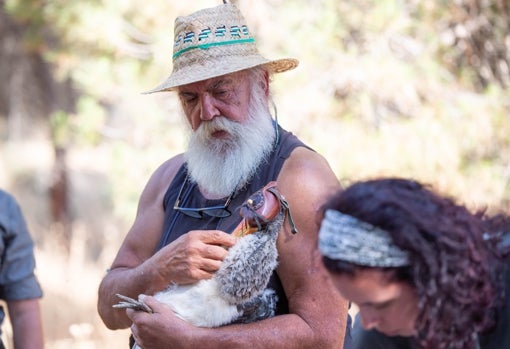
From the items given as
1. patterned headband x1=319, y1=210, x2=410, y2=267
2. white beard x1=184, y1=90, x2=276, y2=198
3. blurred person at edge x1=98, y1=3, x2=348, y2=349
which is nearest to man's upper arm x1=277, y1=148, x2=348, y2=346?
blurred person at edge x1=98, y1=3, x2=348, y2=349

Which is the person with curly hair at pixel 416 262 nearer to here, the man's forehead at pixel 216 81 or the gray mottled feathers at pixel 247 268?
the gray mottled feathers at pixel 247 268

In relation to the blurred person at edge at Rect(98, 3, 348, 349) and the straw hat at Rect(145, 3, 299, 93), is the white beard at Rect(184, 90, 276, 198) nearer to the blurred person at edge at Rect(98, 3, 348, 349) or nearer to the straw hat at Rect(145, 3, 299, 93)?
the blurred person at edge at Rect(98, 3, 348, 349)

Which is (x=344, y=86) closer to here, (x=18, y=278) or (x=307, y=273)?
(x=18, y=278)

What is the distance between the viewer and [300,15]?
6.15 metres

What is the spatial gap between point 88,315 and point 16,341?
13.6 feet

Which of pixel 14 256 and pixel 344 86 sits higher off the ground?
pixel 344 86

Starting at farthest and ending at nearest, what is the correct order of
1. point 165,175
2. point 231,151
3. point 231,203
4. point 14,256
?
point 14,256, point 165,175, point 231,151, point 231,203

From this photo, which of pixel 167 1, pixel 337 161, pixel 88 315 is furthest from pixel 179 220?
pixel 88 315

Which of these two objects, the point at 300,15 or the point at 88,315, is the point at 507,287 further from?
the point at 88,315

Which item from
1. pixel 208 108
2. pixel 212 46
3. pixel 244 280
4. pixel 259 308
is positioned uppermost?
pixel 212 46

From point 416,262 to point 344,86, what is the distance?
15.0 ft

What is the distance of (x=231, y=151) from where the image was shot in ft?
8.87

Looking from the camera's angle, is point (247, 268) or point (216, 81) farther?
point (216, 81)

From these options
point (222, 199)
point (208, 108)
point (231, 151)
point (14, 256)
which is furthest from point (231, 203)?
point (14, 256)
